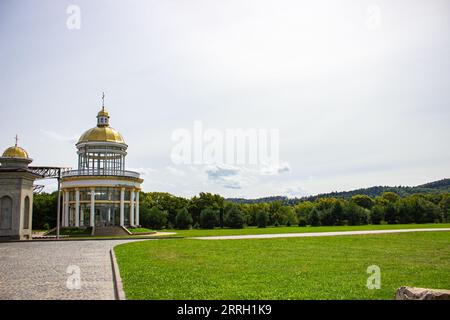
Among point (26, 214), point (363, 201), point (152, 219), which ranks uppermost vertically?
point (363, 201)

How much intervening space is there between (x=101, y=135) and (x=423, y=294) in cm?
5419

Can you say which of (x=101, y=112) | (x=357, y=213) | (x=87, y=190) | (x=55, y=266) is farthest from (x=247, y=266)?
(x=357, y=213)

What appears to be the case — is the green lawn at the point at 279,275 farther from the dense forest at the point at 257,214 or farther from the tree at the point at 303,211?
the tree at the point at 303,211

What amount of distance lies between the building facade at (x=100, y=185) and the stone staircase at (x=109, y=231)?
2.43 m

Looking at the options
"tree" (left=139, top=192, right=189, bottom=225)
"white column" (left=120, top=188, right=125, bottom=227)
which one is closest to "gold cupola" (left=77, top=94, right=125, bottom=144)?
"white column" (left=120, top=188, right=125, bottom=227)

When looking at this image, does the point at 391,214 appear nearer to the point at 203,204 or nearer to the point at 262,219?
the point at 262,219

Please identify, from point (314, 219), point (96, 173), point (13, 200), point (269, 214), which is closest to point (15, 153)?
point (13, 200)

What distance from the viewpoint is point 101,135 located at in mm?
57781

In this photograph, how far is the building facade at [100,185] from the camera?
54.8m

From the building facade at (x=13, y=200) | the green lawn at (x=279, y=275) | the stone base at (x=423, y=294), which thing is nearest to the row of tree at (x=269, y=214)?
the building facade at (x=13, y=200)

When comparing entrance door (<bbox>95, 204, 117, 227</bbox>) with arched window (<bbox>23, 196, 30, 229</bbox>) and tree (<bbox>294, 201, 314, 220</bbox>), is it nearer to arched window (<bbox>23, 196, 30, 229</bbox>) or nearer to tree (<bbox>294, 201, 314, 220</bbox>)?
arched window (<bbox>23, 196, 30, 229</bbox>)

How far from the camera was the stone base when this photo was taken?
25.8 feet

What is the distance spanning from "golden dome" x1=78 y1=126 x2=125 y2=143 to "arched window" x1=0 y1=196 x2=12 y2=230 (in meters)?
21.1
